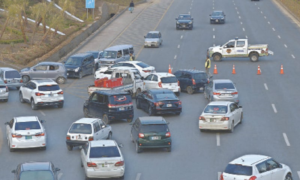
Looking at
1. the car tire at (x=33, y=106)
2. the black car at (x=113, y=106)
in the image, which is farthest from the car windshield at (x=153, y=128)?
the car tire at (x=33, y=106)

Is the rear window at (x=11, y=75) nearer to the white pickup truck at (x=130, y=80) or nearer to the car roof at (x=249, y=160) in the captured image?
the white pickup truck at (x=130, y=80)

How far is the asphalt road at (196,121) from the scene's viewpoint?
24.7 m

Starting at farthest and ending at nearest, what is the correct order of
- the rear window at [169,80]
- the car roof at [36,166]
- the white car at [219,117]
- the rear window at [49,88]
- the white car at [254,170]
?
the rear window at [169,80], the rear window at [49,88], the white car at [219,117], the white car at [254,170], the car roof at [36,166]

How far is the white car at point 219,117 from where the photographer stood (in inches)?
1151

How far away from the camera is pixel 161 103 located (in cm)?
3319

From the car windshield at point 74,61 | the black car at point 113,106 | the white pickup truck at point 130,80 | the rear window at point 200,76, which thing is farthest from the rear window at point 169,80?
the car windshield at point 74,61

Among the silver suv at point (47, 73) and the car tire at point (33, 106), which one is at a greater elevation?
the silver suv at point (47, 73)

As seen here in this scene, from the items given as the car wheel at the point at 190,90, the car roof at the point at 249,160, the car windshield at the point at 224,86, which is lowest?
the car wheel at the point at 190,90

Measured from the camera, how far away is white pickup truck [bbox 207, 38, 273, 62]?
168 ft

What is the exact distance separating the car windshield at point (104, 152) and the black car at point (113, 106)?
9.18 meters

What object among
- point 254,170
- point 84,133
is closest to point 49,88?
point 84,133

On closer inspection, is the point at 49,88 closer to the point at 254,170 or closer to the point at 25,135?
the point at 25,135

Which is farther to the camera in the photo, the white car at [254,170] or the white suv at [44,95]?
the white suv at [44,95]

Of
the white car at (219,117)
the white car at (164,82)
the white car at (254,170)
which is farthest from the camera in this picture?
the white car at (164,82)
